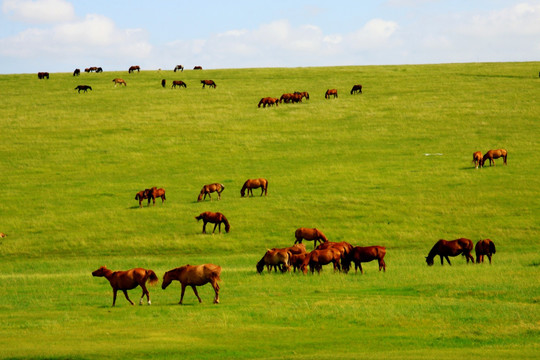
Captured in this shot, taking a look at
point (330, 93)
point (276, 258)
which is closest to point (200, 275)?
point (276, 258)

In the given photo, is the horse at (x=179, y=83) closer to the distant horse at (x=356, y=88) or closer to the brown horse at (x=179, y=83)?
the brown horse at (x=179, y=83)

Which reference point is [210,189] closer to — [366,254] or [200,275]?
[366,254]

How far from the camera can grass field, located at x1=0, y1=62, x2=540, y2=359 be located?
16125 mm

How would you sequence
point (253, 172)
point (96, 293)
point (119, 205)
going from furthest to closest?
point (253, 172)
point (119, 205)
point (96, 293)

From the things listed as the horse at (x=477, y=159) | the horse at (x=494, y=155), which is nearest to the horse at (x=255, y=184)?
the horse at (x=477, y=159)

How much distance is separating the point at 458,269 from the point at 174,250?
13.8 m

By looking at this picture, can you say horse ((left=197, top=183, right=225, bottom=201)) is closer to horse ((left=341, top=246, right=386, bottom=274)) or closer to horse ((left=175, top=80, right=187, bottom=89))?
horse ((left=341, top=246, right=386, bottom=274))

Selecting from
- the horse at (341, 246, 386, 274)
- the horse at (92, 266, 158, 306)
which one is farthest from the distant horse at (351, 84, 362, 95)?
the horse at (92, 266, 158, 306)

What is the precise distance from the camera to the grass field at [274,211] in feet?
52.9

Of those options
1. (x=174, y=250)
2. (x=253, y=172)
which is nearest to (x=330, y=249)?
(x=174, y=250)

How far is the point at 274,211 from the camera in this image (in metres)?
37.3

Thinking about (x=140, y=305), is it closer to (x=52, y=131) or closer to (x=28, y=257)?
(x=28, y=257)

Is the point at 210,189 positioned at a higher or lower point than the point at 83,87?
lower

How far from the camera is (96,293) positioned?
2266 centimetres
